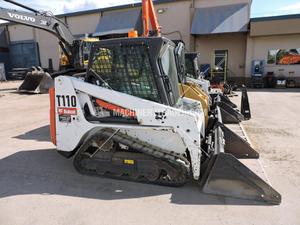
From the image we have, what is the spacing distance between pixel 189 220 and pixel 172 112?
131 cm

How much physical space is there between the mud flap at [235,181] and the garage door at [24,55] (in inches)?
1083

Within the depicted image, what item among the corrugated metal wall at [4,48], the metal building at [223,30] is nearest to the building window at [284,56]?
the metal building at [223,30]

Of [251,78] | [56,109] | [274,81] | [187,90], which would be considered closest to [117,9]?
[251,78]

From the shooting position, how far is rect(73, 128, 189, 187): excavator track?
3.33m

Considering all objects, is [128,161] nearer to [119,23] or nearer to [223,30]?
[223,30]

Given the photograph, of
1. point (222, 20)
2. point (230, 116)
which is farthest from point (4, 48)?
point (230, 116)

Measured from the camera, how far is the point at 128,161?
3484 mm

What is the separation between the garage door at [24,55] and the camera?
26656 mm

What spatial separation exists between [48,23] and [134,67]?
929 centimetres

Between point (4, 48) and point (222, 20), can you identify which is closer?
point (222, 20)

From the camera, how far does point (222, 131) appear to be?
14.4 feet

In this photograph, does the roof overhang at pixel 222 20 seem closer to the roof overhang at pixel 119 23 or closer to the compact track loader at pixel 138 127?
the roof overhang at pixel 119 23

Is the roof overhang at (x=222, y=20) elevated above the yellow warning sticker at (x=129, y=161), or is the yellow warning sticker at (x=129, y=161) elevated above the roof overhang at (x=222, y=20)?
the roof overhang at (x=222, y=20)

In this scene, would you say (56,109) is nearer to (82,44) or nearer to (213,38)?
(82,44)
